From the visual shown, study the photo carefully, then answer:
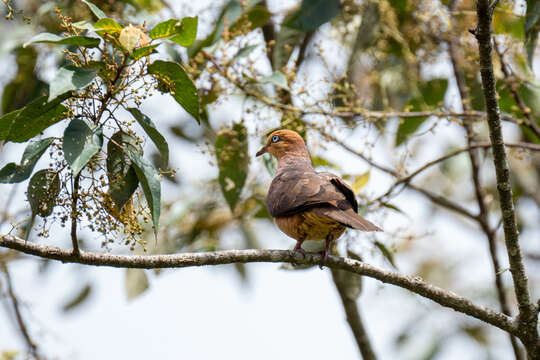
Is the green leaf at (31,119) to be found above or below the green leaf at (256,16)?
below

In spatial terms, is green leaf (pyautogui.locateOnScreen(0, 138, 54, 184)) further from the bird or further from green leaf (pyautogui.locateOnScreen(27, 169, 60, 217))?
the bird

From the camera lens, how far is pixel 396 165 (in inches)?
158

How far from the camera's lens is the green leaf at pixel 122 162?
234 cm

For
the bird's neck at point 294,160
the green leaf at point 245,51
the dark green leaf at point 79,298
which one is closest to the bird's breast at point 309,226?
the bird's neck at point 294,160

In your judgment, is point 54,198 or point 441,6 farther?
point 441,6

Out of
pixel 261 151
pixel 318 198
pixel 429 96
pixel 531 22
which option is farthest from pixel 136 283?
pixel 531 22

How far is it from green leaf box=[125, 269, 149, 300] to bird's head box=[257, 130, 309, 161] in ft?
3.94

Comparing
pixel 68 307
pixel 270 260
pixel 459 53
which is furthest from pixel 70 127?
pixel 68 307

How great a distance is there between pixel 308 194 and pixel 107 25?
4.83 feet

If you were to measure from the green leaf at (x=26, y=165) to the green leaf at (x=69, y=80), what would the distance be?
1.03 feet

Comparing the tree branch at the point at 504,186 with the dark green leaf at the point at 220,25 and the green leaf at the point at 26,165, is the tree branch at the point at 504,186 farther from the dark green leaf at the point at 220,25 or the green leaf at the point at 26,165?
the dark green leaf at the point at 220,25

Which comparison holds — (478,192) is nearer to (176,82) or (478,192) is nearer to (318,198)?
(318,198)

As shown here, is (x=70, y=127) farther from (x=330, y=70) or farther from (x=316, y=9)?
(x=316, y=9)

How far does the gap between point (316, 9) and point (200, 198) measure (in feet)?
6.05
